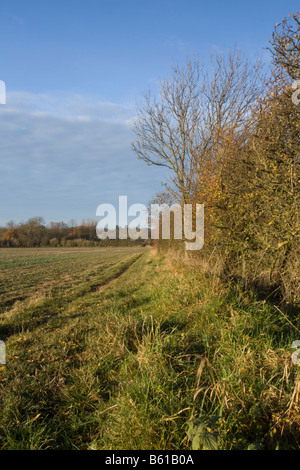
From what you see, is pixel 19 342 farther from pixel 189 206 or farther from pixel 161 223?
pixel 161 223

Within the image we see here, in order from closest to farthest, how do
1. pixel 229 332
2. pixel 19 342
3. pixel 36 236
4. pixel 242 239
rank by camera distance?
pixel 229 332
pixel 19 342
pixel 242 239
pixel 36 236

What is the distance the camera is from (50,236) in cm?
8131

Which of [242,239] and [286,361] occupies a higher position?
[242,239]

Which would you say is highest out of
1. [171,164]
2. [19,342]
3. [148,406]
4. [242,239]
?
[171,164]

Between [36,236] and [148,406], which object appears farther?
[36,236]

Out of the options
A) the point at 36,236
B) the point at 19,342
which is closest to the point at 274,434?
the point at 19,342

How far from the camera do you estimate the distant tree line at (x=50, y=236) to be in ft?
246

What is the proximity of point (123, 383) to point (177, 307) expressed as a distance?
7.51 ft

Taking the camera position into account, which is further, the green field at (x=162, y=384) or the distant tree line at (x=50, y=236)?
the distant tree line at (x=50, y=236)

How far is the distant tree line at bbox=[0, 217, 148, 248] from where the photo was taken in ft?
246

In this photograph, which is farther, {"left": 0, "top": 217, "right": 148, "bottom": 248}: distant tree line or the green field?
{"left": 0, "top": 217, "right": 148, "bottom": 248}: distant tree line

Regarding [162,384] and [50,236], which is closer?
[162,384]

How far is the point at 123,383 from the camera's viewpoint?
3.17m
